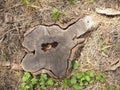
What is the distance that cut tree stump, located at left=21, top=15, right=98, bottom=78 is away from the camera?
3.27 metres

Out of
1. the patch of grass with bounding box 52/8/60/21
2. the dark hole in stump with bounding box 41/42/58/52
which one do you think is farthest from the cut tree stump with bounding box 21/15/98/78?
the patch of grass with bounding box 52/8/60/21

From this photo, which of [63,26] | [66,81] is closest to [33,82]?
[66,81]

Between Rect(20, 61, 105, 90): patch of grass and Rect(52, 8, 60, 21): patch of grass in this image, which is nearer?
Rect(20, 61, 105, 90): patch of grass

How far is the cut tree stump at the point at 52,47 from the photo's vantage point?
3268 mm

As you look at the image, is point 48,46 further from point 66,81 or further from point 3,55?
point 3,55

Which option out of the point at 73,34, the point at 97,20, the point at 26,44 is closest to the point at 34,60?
the point at 26,44

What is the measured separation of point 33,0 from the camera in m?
3.53

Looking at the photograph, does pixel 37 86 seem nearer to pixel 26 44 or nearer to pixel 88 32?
pixel 26 44

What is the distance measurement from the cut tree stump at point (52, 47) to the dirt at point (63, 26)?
8 centimetres

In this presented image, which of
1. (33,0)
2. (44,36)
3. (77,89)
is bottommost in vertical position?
(77,89)

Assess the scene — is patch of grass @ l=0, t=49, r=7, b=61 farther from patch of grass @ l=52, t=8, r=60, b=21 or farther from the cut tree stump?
patch of grass @ l=52, t=8, r=60, b=21

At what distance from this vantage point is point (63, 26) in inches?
131

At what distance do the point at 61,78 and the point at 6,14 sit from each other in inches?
32.3

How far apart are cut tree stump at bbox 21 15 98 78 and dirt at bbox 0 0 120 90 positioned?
8 centimetres
